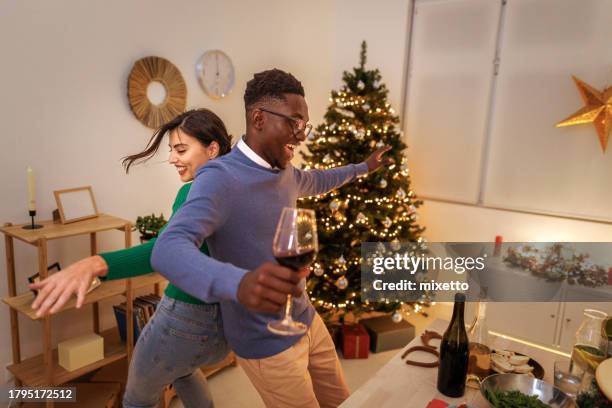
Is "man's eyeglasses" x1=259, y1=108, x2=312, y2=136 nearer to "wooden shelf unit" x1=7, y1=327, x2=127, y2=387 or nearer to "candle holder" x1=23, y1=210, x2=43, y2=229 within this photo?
"candle holder" x1=23, y1=210, x2=43, y2=229

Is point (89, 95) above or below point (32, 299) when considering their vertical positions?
above

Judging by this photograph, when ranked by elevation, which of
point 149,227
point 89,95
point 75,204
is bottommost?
point 149,227

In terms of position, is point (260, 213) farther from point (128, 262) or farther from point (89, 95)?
point (89, 95)

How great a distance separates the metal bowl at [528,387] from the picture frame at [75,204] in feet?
6.94

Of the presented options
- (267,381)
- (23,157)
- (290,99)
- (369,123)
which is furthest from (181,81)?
(267,381)

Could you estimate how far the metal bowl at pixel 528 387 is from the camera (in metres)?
1.12

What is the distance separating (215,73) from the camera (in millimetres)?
3162

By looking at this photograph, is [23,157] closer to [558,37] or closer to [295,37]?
[295,37]

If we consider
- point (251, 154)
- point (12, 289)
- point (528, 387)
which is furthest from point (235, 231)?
point (12, 289)

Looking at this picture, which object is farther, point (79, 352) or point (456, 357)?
point (79, 352)

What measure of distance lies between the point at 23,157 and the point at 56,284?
1786 mm

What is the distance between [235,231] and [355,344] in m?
2.04

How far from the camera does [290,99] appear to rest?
4.27 ft

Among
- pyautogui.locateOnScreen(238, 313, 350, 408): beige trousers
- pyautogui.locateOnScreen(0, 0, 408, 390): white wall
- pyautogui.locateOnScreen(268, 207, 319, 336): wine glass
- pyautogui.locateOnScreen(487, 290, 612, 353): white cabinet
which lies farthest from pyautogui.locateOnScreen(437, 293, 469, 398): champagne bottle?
pyautogui.locateOnScreen(0, 0, 408, 390): white wall
